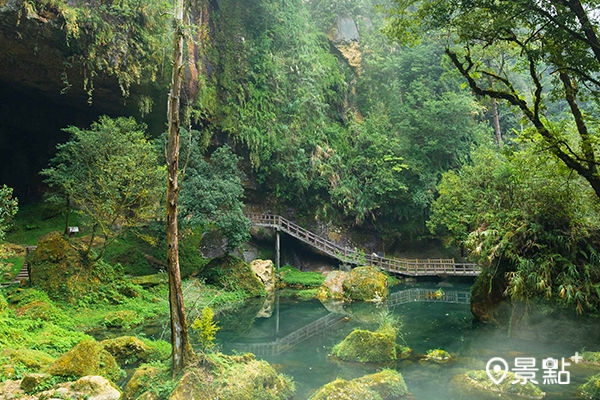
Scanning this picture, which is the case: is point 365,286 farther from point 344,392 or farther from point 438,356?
point 344,392

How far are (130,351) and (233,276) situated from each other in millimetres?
8799

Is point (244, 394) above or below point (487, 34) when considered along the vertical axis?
below

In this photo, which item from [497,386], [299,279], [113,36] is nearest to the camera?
[497,386]

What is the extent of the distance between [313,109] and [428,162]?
7.97m

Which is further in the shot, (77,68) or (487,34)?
(77,68)

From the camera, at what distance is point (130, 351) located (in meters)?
8.15

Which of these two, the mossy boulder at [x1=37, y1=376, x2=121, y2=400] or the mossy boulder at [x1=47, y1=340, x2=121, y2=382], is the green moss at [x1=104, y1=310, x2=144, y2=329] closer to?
the mossy boulder at [x1=47, y1=340, x2=121, y2=382]

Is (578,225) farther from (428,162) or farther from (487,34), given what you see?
(428,162)

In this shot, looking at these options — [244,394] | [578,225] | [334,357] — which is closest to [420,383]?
[334,357]

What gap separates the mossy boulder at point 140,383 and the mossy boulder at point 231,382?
0.54 metres

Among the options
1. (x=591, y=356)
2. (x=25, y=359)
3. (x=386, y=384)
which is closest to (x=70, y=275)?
(x=25, y=359)

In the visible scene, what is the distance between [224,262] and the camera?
677 inches

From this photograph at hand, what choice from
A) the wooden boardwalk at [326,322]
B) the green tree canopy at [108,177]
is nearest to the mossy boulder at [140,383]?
the wooden boardwalk at [326,322]

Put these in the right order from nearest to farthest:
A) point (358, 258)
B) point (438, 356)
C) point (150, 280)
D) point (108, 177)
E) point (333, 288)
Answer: point (438, 356)
point (108, 177)
point (150, 280)
point (333, 288)
point (358, 258)
